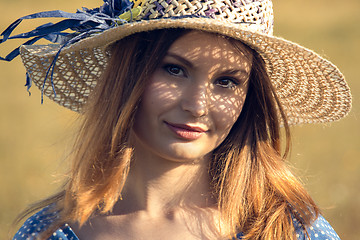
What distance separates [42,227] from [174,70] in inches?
35.8

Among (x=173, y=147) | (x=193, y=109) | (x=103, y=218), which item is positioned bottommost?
(x=103, y=218)

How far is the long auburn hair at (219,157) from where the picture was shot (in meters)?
2.34

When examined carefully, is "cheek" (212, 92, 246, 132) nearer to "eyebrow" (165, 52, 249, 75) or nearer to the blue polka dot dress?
"eyebrow" (165, 52, 249, 75)

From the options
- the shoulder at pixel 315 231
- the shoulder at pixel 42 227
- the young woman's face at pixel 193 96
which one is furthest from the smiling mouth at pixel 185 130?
the shoulder at pixel 42 227

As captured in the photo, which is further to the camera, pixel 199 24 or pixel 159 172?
pixel 159 172

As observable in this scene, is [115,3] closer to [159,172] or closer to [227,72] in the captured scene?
[227,72]

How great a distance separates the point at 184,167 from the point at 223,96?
37 centimetres

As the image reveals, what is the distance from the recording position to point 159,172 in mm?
2445

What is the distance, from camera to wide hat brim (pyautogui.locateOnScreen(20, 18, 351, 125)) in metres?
2.18

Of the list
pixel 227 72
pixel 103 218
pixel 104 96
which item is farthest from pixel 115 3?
pixel 103 218

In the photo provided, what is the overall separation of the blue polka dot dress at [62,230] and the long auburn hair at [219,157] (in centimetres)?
3

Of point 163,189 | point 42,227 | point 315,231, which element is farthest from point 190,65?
point 42,227

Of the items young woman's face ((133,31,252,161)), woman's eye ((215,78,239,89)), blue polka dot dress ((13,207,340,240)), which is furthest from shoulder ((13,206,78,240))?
woman's eye ((215,78,239,89))

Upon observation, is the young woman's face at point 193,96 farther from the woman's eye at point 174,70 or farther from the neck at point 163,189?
the neck at point 163,189
